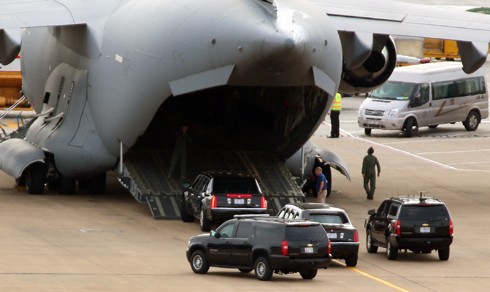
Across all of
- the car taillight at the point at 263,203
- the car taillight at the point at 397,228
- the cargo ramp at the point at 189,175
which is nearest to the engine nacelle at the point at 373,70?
the cargo ramp at the point at 189,175

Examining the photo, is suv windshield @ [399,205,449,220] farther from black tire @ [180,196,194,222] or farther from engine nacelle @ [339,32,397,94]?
engine nacelle @ [339,32,397,94]

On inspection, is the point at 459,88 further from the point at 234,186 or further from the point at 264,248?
the point at 264,248

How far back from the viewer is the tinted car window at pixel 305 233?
33.0 m

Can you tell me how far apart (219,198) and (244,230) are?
266 inches

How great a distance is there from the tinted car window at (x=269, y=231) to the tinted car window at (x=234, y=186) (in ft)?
25.0

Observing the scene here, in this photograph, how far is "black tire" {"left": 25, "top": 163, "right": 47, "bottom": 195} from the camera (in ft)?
151

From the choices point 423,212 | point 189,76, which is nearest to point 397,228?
point 423,212

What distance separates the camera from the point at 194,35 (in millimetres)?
41094

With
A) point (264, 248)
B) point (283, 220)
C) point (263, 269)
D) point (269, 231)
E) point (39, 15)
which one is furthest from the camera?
point (39, 15)

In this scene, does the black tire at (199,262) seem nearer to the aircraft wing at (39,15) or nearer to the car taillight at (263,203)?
the car taillight at (263,203)

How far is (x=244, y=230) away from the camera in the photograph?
110ft

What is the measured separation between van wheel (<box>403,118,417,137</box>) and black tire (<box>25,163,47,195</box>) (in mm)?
22889

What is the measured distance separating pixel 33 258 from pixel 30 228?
482 centimetres

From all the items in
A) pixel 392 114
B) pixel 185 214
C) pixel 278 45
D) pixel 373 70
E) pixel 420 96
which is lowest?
pixel 185 214
